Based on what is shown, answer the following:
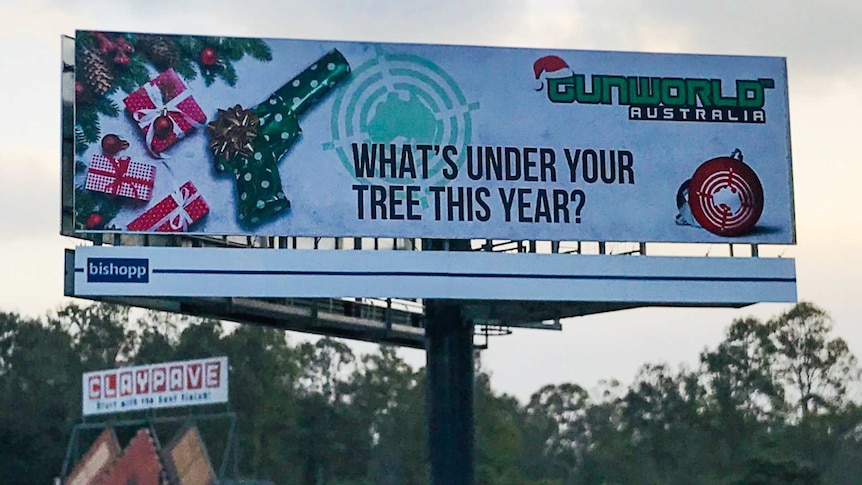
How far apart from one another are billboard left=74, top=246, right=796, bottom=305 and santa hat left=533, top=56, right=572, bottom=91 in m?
3.19

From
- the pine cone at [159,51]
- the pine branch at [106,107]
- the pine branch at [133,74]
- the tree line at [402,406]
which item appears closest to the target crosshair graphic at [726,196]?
the pine cone at [159,51]

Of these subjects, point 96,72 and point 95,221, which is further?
point 96,72

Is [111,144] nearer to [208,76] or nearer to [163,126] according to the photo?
[163,126]

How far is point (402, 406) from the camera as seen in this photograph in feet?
238

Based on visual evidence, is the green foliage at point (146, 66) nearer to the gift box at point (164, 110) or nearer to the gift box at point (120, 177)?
the gift box at point (164, 110)

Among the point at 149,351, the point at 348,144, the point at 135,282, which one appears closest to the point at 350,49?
the point at 348,144

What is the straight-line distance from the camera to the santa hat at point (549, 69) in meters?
31.2

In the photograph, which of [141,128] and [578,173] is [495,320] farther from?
[141,128]

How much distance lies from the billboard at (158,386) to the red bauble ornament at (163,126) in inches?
407

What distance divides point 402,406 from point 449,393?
4086 centimetres

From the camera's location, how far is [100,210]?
95.9 ft

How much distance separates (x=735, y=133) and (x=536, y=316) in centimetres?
510

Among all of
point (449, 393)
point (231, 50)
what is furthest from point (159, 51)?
point (449, 393)

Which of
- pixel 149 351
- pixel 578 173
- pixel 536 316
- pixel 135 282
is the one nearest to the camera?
pixel 135 282
